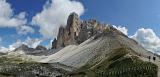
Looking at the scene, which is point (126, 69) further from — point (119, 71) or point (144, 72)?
point (144, 72)

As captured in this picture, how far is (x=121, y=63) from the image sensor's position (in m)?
200

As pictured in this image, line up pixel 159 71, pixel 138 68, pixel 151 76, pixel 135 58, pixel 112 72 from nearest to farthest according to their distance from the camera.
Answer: pixel 151 76 → pixel 159 71 → pixel 138 68 → pixel 112 72 → pixel 135 58

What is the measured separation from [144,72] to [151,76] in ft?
36.6

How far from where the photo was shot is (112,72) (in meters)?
185

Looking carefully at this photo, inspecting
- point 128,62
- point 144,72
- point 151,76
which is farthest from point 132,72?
point 128,62

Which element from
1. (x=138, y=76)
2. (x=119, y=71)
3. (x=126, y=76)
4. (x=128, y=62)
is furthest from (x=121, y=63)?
(x=138, y=76)

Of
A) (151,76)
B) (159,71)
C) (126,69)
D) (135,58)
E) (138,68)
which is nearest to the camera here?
(151,76)

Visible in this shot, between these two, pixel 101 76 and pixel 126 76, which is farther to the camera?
pixel 101 76

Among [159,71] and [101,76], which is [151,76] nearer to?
[159,71]

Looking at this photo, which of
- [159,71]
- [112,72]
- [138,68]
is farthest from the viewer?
[112,72]

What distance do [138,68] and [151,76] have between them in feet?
76.1

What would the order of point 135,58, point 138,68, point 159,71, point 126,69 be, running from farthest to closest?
point 135,58 < point 126,69 < point 138,68 < point 159,71

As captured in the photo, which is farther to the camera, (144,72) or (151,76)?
(144,72)

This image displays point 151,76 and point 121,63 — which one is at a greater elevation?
point 121,63
